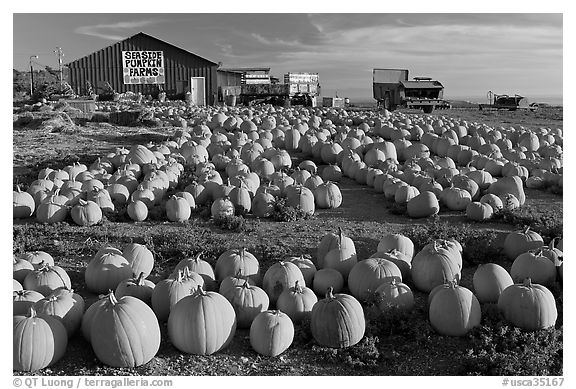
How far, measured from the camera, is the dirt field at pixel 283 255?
14.8 feet

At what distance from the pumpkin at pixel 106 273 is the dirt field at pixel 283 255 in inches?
6.6

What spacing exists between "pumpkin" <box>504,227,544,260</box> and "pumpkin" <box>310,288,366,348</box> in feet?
8.79

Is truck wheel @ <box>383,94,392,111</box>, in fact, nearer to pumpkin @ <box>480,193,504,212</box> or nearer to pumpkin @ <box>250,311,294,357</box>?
pumpkin @ <box>480,193,504,212</box>

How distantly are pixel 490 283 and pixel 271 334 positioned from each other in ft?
7.43

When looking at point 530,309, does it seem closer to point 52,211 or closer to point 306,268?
point 306,268

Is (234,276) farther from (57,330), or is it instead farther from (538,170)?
(538,170)

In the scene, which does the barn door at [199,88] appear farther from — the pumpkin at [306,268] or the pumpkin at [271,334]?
the pumpkin at [271,334]

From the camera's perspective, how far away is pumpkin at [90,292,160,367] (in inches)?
173

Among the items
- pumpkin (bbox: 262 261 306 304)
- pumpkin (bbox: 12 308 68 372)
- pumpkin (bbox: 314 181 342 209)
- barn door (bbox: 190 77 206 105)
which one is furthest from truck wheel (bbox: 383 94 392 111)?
pumpkin (bbox: 12 308 68 372)

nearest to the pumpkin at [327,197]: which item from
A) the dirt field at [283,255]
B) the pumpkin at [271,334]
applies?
the dirt field at [283,255]

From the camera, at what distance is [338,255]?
240 inches

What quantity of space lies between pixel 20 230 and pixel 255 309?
3.93 m

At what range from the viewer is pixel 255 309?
5117mm

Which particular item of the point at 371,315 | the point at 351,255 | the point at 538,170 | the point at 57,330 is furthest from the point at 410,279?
the point at 538,170
